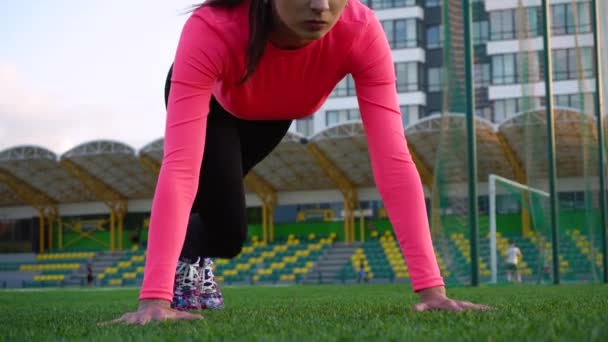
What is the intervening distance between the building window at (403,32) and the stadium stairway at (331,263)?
13.6 m

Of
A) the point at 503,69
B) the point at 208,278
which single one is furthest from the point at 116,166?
the point at 208,278

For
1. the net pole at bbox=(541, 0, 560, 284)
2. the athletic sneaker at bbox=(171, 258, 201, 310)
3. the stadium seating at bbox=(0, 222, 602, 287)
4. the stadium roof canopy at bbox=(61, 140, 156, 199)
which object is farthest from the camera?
the stadium roof canopy at bbox=(61, 140, 156, 199)

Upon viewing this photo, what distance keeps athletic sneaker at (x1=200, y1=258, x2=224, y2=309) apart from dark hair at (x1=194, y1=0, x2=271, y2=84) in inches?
82.3

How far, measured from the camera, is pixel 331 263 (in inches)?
1556

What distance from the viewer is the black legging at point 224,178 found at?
4.41 metres

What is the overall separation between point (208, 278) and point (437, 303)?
6.86ft

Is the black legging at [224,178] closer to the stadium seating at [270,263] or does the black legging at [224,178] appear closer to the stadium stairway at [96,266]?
the stadium seating at [270,263]

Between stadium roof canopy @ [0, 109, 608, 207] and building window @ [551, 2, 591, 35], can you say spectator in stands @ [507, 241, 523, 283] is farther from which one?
building window @ [551, 2, 591, 35]

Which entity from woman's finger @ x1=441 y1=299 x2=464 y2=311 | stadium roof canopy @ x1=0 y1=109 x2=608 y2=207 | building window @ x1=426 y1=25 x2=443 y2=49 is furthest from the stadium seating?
woman's finger @ x1=441 y1=299 x2=464 y2=311

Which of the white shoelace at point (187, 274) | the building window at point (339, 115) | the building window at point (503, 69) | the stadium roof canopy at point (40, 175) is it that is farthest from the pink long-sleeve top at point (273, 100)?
the building window at point (339, 115)

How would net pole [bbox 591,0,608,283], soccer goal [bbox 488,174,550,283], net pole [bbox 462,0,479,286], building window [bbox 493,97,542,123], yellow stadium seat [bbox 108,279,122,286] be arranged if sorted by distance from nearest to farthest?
1. net pole [bbox 462,0,479,286]
2. net pole [bbox 591,0,608,283]
3. soccer goal [bbox 488,174,550,283]
4. yellow stadium seat [bbox 108,279,122,286]
5. building window [bbox 493,97,542,123]

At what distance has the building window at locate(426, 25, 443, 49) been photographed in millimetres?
49906

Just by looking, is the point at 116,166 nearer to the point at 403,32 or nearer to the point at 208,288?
the point at 403,32

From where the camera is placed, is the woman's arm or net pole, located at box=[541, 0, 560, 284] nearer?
the woman's arm
